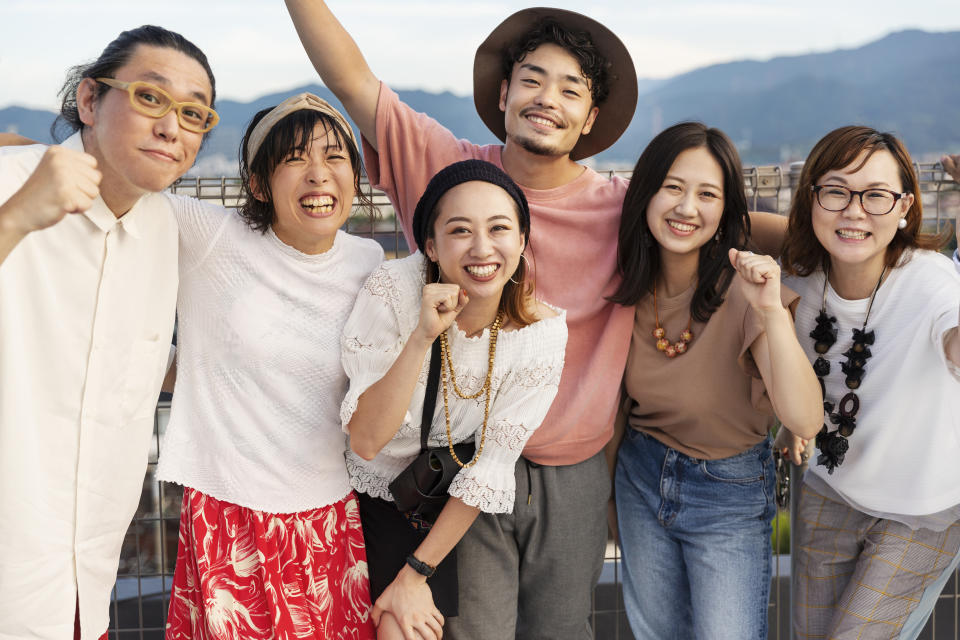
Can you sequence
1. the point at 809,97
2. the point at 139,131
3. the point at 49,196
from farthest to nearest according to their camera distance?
the point at 809,97 < the point at 139,131 < the point at 49,196

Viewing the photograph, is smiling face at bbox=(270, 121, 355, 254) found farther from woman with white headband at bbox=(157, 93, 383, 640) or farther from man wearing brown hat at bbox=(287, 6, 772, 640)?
man wearing brown hat at bbox=(287, 6, 772, 640)

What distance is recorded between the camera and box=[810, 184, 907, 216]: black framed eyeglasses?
Result: 2.33 meters

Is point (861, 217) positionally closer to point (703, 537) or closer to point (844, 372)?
point (844, 372)

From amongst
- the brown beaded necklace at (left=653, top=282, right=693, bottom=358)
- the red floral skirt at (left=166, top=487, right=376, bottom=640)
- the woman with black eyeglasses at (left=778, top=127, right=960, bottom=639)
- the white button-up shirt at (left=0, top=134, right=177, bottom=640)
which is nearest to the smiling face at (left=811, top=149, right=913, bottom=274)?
the woman with black eyeglasses at (left=778, top=127, right=960, bottom=639)

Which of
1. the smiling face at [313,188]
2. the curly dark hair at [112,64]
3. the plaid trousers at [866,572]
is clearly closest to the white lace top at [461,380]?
the smiling face at [313,188]

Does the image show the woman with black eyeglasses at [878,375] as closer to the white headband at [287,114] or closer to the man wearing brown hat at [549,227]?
the man wearing brown hat at [549,227]

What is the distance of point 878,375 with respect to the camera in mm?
2375

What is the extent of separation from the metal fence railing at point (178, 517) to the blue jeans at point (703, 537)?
557 mm

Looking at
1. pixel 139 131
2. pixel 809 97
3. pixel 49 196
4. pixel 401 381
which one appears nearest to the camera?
pixel 49 196

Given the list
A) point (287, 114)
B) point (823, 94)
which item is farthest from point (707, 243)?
point (823, 94)

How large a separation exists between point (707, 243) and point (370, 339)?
1.12m

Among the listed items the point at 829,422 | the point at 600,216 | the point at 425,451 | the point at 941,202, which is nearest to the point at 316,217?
the point at 425,451

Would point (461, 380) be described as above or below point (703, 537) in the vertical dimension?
above

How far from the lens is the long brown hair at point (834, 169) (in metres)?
2.38
